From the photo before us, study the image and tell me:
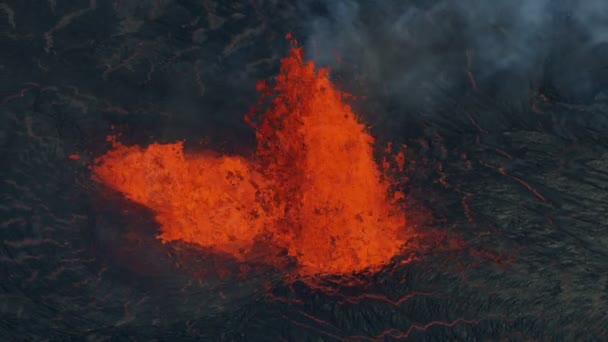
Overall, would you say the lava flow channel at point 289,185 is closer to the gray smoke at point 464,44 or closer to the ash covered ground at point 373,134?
the ash covered ground at point 373,134

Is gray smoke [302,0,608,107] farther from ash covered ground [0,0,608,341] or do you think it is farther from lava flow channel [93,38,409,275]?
lava flow channel [93,38,409,275]

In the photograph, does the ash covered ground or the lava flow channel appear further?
the lava flow channel

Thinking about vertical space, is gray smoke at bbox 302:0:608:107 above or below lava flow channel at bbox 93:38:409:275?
above

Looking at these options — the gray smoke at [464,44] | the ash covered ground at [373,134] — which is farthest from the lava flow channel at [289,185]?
the gray smoke at [464,44]

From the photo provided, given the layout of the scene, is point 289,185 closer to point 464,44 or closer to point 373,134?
point 373,134

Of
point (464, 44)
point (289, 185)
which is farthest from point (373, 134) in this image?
point (464, 44)

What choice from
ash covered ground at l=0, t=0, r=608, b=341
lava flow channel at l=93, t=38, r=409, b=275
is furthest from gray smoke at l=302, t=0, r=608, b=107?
lava flow channel at l=93, t=38, r=409, b=275
